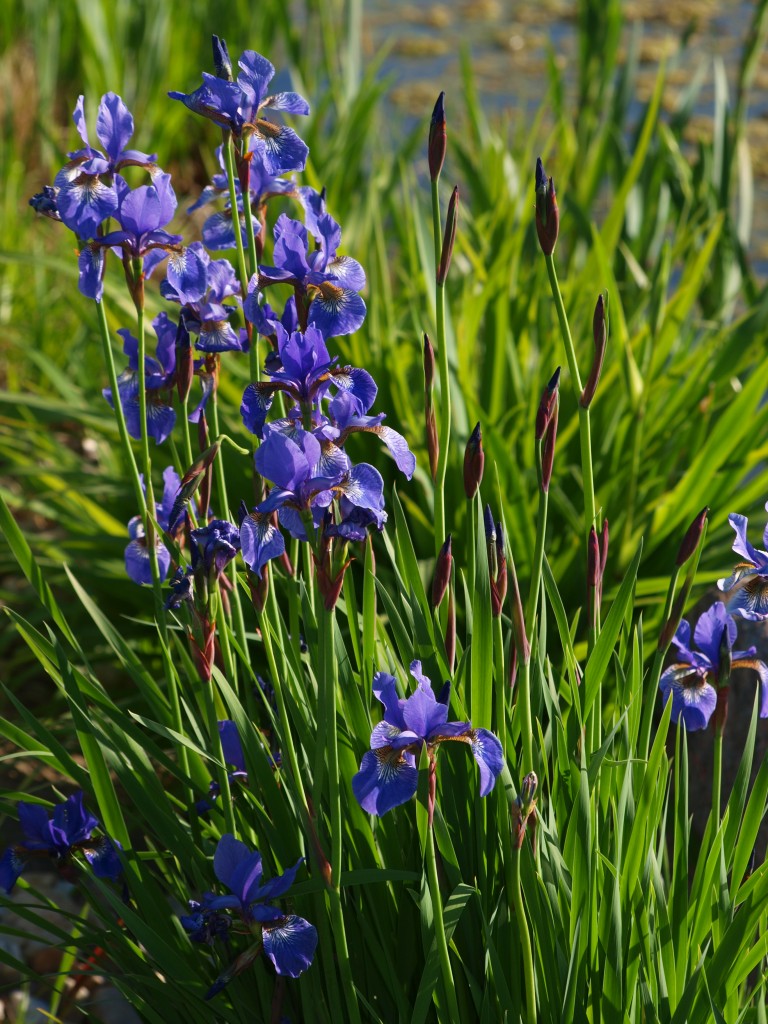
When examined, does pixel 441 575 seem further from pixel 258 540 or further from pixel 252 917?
pixel 252 917

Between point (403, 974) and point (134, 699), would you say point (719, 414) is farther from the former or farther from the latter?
point (403, 974)

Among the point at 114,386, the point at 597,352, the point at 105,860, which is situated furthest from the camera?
the point at 105,860

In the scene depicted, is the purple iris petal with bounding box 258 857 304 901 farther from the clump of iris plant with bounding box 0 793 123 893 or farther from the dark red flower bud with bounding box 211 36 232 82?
the dark red flower bud with bounding box 211 36 232 82

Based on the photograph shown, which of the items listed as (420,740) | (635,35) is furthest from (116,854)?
(635,35)

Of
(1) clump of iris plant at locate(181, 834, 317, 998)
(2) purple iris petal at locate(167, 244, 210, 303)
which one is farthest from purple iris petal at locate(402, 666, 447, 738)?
(2) purple iris petal at locate(167, 244, 210, 303)

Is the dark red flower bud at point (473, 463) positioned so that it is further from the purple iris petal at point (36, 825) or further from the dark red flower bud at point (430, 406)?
the purple iris petal at point (36, 825)

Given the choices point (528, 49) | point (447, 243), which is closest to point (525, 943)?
point (447, 243)
